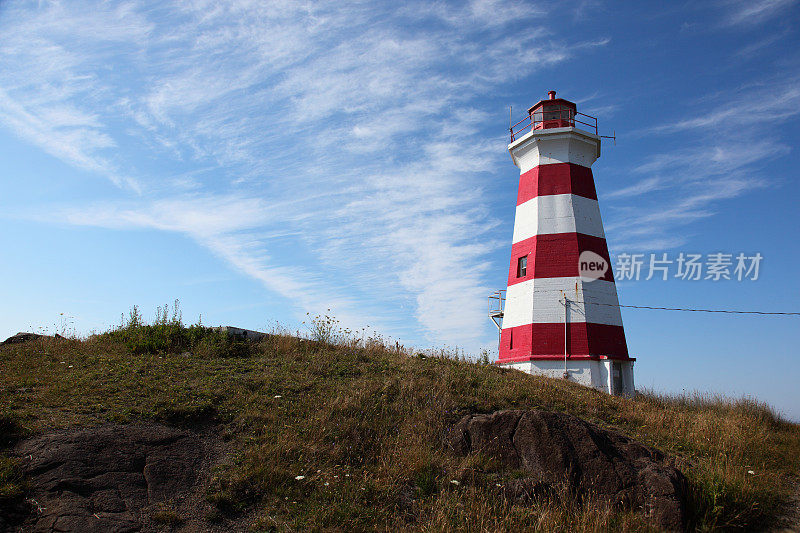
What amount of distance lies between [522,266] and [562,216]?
7.67ft

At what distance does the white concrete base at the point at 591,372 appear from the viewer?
16906 millimetres

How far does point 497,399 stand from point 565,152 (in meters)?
11.9

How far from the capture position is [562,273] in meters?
17.9

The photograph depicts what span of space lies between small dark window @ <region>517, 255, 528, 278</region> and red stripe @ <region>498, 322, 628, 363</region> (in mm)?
2053

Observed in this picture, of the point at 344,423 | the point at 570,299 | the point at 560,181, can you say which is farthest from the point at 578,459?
the point at 560,181

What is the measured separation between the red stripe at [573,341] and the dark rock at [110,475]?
12.6 meters

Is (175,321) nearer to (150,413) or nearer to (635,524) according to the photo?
(150,413)

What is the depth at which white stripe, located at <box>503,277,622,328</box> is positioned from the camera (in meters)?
17.5

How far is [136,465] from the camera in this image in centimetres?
688

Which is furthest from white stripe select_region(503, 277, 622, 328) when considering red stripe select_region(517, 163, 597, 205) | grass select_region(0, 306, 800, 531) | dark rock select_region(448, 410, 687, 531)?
dark rock select_region(448, 410, 687, 531)

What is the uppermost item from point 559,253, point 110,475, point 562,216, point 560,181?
point 560,181

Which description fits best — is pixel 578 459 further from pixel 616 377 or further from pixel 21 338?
pixel 21 338

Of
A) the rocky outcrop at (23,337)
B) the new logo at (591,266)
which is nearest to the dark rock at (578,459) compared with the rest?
the new logo at (591,266)

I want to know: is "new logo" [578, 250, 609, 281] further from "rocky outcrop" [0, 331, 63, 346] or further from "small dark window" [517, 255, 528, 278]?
"rocky outcrop" [0, 331, 63, 346]
